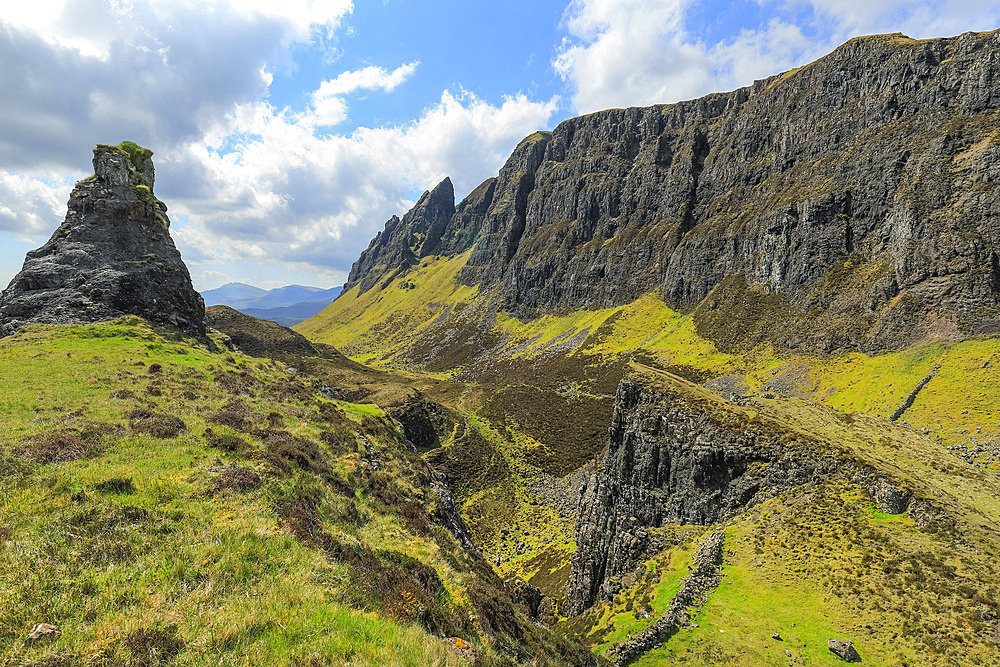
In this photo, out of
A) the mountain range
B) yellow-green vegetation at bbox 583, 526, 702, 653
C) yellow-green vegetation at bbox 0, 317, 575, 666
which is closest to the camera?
yellow-green vegetation at bbox 0, 317, 575, 666

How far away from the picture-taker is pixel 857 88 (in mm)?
78312

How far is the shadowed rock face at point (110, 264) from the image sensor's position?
2666cm

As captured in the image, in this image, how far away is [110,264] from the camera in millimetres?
29953

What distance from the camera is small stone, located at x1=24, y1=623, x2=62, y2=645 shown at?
4688 mm

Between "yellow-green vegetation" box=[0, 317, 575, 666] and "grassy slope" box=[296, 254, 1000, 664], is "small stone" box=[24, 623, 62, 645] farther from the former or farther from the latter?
"grassy slope" box=[296, 254, 1000, 664]

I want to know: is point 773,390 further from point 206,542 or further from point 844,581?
point 206,542

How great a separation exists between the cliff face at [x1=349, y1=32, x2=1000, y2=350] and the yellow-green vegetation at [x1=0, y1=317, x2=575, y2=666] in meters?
60.6

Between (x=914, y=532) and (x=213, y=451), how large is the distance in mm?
28712

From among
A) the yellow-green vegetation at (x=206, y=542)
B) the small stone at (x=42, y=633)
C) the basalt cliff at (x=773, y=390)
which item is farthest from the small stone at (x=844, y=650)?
the small stone at (x=42, y=633)

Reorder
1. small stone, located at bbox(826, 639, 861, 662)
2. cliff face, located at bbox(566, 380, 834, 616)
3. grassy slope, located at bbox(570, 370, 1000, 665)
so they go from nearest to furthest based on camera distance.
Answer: small stone, located at bbox(826, 639, 861, 662) < grassy slope, located at bbox(570, 370, 1000, 665) < cliff face, located at bbox(566, 380, 834, 616)

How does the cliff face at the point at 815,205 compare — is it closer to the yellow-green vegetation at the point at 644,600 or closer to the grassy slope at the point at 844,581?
the grassy slope at the point at 844,581

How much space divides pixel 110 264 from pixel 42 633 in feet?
121

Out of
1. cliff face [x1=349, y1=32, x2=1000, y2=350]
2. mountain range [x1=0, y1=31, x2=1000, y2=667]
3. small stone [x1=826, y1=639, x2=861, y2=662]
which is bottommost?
small stone [x1=826, y1=639, x2=861, y2=662]

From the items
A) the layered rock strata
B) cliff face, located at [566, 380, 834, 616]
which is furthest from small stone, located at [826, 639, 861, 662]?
cliff face, located at [566, 380, 834, 616]
